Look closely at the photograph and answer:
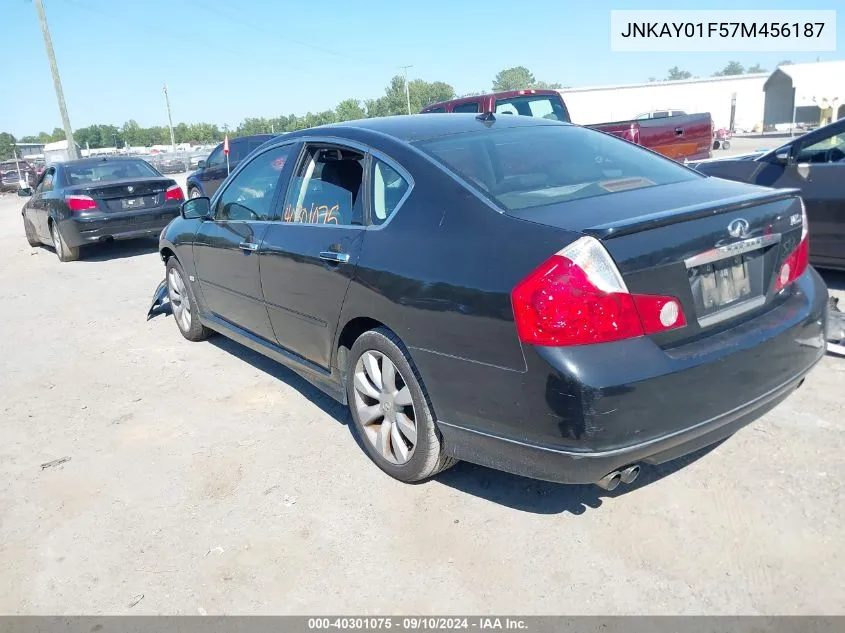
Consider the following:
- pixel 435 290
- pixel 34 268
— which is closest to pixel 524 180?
pixel 435 290

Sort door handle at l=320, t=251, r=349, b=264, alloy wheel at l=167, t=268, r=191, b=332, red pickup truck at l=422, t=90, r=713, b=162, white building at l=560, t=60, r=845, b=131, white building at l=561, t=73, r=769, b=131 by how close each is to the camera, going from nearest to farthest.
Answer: door handle at l=320, t=251, r=349, b=264 < alloy wheel at l=167, t=268, r=191, b=332 < red pickup truck at l=422, t=90, r=713, b=162 < white building at l=560, t=60, r=845, b=131 < white building at l=561, t=73, r=769, b=131

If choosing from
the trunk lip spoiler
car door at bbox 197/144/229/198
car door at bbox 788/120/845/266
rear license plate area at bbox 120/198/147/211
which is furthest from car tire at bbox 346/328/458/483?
car door at bbox 197/144/229/198

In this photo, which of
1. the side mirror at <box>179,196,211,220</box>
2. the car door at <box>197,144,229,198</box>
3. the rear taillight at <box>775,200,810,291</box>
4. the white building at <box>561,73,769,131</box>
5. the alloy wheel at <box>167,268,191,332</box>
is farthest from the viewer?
the white building at <box>561,73,769,131</box>

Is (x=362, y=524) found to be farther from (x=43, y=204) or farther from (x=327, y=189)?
(x=43, y=204)

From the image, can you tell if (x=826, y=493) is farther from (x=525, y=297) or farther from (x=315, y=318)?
(x=315, y=318)

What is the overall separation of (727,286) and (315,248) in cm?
198

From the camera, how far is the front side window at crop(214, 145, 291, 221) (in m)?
4.18

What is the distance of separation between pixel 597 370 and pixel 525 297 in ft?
1.16

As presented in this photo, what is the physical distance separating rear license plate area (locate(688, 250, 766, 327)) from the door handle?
5.20 ft

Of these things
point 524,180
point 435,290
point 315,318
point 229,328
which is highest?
point 524,180

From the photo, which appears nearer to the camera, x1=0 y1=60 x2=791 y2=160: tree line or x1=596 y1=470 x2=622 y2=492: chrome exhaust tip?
x1=596 y1=470 x2=622 y2=492: chrome exhaust tip

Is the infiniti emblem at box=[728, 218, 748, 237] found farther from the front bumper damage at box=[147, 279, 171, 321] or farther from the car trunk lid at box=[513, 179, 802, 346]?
the front bumper damage at box=[147, 279, 171, 321]

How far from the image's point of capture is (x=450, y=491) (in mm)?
3256

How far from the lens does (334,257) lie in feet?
11.1
